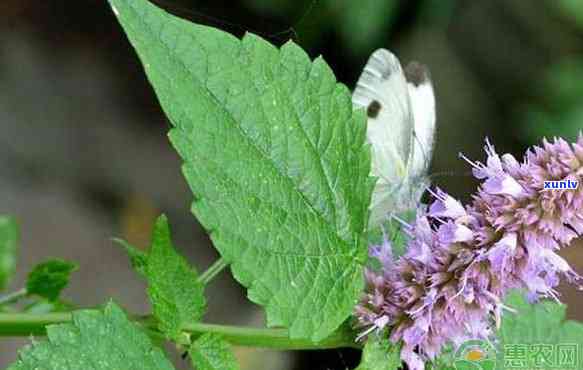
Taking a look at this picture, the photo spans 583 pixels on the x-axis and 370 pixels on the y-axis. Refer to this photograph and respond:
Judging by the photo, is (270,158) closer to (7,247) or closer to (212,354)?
Result: (212,354)

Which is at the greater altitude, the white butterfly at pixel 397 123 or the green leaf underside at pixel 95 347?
the white butterfly at pixel 397 123

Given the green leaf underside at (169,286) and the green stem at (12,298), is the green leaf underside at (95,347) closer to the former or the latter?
the green leaf underside at (169,286)

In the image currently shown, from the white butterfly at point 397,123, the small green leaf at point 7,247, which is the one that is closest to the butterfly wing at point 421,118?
the white butterfly at point 397,123

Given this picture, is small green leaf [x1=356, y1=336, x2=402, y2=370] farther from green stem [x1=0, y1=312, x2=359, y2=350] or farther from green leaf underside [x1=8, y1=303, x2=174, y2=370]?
green leaf underside [x1=8, y1=303, x2=174, y2=370]

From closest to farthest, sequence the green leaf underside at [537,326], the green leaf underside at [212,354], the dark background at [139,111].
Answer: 1. the green leaf underside at [212,354]
2. the green leaf underside at [537,326]
3. the dark background at [139,111]

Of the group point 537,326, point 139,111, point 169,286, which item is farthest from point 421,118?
point 139,111

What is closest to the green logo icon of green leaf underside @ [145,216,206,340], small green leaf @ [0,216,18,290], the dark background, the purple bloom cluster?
the purple bloom cluster

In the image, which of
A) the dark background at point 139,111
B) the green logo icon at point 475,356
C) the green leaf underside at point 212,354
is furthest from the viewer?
the dark background at point 139,111
